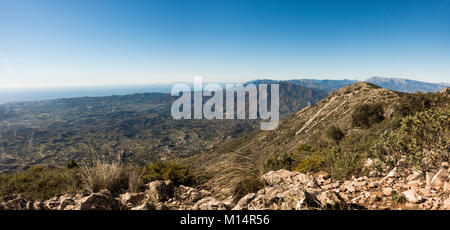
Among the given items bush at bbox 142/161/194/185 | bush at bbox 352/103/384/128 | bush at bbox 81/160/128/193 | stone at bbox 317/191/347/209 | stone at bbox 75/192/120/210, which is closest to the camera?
stone at bbox 317/191/347/209

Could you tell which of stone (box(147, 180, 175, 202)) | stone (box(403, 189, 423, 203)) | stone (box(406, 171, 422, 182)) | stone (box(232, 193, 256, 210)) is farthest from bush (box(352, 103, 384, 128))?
stone (box(147, 180, 175, 202))

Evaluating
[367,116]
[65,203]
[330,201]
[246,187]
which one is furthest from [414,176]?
[367,116]

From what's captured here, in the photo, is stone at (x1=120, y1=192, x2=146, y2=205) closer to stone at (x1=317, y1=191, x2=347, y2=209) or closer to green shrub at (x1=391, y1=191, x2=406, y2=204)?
stone at (x1=317, y1=191, x2=347, y2=209)

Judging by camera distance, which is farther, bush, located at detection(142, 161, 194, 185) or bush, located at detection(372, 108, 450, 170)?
bush, located at detection(142, 161, 194, 185)

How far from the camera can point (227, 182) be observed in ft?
11.4

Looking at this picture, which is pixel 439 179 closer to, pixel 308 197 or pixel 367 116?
Result: pixel 308 197

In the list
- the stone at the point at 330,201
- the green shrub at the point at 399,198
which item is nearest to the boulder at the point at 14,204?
the stone at the point at 330,201

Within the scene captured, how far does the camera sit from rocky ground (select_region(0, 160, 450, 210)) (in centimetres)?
239

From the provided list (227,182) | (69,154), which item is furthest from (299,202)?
(69,154)

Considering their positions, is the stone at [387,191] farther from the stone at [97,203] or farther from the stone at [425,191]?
the stone at [97,203]

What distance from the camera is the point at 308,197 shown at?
2.31 metres
